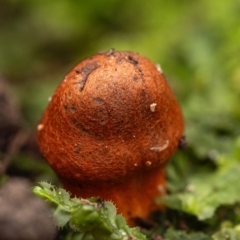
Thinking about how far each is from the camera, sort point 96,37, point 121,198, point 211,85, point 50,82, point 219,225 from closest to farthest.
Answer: point 121,198, point 219,225, point 211,85, point 50,82, point 96,37

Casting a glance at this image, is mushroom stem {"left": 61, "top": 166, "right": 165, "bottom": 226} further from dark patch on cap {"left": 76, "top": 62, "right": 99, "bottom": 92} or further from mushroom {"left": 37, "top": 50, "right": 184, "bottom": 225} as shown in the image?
dark patch on cap {"left": 76, "top": 62, "right": 99, "bottom": 92}

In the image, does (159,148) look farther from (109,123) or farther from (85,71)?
(85,71)

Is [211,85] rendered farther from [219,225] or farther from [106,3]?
[106,3]

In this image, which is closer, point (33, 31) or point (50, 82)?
point (50, 82)

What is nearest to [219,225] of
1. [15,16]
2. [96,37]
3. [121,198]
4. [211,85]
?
[121,198]

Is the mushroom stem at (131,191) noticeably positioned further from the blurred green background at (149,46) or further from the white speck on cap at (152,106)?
the blurred green background at (149,46)

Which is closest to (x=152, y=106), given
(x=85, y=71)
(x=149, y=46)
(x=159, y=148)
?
(x=159, y=148)

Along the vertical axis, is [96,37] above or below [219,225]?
above

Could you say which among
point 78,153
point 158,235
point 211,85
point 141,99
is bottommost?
point 158,235
